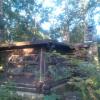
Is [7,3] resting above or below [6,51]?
above

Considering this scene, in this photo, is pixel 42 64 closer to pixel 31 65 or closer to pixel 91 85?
pixel 31 65

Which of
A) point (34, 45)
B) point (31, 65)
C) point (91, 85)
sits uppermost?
point (34, 45)

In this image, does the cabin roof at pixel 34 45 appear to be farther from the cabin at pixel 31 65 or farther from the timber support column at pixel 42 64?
the timber support column at pixel 42 64

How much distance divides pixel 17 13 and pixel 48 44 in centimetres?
1368

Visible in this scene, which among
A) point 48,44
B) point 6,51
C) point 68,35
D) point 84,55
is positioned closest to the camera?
point 48,44

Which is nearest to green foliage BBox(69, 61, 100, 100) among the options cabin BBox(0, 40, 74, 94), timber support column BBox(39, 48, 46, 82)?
cabin BBox(0, 40, 74, 94)

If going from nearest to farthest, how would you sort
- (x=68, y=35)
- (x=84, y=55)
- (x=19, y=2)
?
1. (x=84, y=55)
2. (x=19, y=2)
3. (x=68, y=35)

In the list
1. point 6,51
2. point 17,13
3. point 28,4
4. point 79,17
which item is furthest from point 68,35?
point 6,51

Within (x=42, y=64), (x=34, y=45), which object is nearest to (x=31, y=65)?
(x=42, y=64)

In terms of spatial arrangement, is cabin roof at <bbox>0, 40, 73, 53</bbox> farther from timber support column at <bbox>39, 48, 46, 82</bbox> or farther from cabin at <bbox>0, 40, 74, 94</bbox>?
timber support column at <bbox>39, 48, 46, 82</bbox>

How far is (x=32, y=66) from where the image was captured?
11.8m

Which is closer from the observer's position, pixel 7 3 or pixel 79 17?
pixel 7 3

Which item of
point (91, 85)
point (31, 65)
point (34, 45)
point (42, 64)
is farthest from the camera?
point (31, 65)

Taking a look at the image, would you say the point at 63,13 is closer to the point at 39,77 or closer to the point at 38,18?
the point at 38,18
